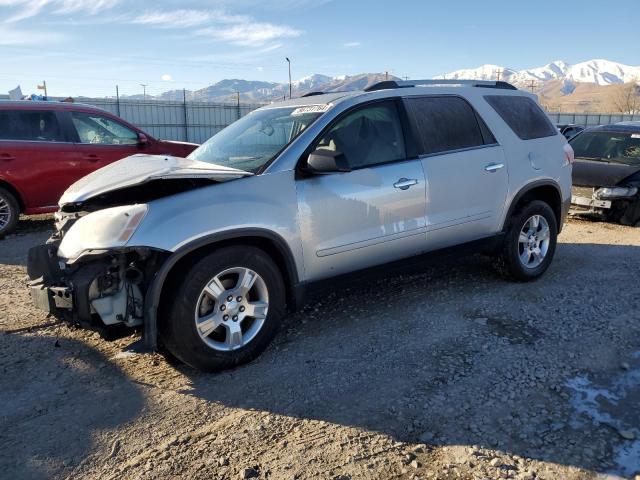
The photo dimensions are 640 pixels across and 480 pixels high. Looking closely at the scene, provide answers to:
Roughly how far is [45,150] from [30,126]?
409 mm

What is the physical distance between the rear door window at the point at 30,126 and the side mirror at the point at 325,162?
580 cm

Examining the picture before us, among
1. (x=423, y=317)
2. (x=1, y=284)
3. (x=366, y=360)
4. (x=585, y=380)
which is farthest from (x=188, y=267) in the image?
(x=1, y=284)

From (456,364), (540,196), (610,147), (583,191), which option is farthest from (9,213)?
(610,147)

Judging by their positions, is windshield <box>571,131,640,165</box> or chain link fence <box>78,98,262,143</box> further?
chain link fence <box>78,98,262,143</box>

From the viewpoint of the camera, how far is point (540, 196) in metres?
5.50

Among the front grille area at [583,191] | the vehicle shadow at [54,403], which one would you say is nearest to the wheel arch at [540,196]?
the front grille area at [583,191]

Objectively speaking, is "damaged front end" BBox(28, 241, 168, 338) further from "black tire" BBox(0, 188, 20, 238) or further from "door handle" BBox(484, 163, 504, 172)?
"black tire" BBox(0, 188, 20, 238)

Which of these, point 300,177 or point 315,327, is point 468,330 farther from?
point 300,177

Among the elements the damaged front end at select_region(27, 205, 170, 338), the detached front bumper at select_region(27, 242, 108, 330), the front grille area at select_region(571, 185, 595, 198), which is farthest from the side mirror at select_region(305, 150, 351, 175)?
the front grille area at select_region(571, 185, 595, 198)

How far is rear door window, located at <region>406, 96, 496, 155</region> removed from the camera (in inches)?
178

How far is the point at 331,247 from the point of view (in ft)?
12.8

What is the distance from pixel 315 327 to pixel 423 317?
0.91m

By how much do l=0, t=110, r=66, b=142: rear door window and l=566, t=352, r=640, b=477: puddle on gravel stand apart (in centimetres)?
754

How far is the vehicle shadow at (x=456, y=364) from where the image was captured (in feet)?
9.66
